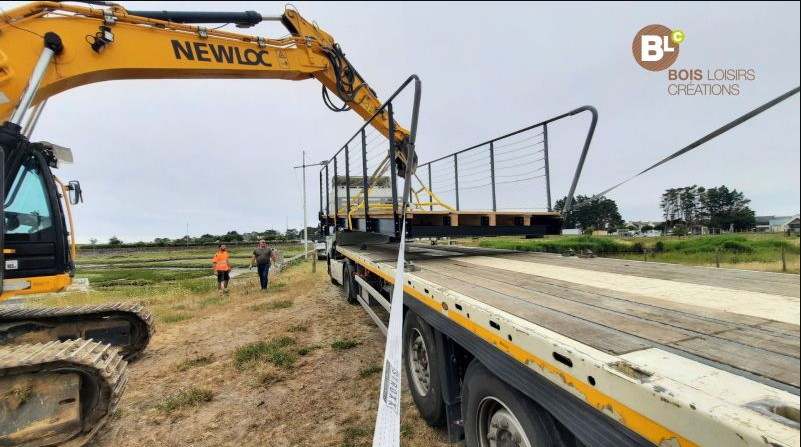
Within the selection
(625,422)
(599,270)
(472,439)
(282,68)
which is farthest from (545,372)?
(282,68)

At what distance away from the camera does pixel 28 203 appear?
4.55 meters

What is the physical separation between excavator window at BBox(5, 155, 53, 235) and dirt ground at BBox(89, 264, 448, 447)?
91.0 inches

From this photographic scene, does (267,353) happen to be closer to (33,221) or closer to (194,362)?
(194,362)

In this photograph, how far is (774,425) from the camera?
3.39 ft

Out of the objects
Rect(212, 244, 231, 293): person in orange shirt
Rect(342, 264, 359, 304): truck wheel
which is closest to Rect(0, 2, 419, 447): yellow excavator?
Rect(342, 264, 359, 304): truck wheel

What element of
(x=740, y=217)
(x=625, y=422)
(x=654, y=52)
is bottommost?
(x=625, y=422)

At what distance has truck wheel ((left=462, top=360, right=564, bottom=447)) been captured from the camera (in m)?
1.98

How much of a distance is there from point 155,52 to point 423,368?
20.5 ft

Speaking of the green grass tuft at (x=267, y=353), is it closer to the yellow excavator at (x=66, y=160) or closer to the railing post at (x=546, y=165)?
the yellow excavator at (x=66, y=160)

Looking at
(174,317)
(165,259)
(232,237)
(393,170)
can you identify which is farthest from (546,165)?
(232,237)

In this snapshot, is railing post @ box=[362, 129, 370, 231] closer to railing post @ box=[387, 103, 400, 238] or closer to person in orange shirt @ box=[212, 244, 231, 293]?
railing post @ box=[387, 103, 400, 238]

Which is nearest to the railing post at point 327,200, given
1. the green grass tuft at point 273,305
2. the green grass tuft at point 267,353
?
the green grass tuft at point 273,305

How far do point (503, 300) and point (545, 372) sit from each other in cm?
86

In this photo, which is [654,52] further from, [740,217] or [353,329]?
[353,329]
